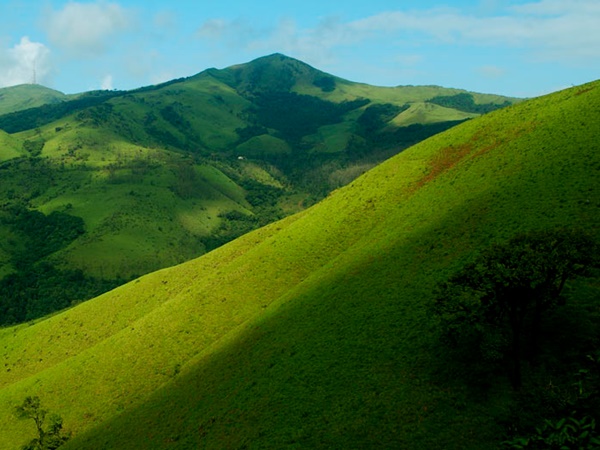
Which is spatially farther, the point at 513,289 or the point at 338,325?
the point at 338,325

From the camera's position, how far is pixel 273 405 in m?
45.0

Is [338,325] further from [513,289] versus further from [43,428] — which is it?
[43,428]

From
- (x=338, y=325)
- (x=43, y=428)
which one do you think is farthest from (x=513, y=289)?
(x=43, y=428)

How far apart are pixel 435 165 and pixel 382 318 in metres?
53.9

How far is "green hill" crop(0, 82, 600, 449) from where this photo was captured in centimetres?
3881

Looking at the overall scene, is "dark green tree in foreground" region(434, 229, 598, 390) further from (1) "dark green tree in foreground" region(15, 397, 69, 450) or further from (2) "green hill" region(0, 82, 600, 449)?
(1) "dark green tree in foreground" region(15, 397, 69, 450)

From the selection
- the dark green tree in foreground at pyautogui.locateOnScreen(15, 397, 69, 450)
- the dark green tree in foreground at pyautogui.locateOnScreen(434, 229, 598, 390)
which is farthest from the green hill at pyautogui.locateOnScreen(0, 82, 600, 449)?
the dark green tree in foreground at pyautogui.locateOnScreen(434, 229, 598, 390)

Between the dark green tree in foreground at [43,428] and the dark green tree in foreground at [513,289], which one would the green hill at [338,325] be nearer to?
the dark green tree in foreground at [43,428]

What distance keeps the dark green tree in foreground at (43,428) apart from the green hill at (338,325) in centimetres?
274

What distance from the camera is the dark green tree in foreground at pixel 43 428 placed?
65.7m

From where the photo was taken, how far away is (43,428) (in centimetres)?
7206

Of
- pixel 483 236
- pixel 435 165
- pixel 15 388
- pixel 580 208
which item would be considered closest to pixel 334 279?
pixel 483 236

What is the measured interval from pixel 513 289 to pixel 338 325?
25.1 m

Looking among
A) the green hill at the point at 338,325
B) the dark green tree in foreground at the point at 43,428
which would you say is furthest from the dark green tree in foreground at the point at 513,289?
the dark green tree in foreground at the point at 43,428
